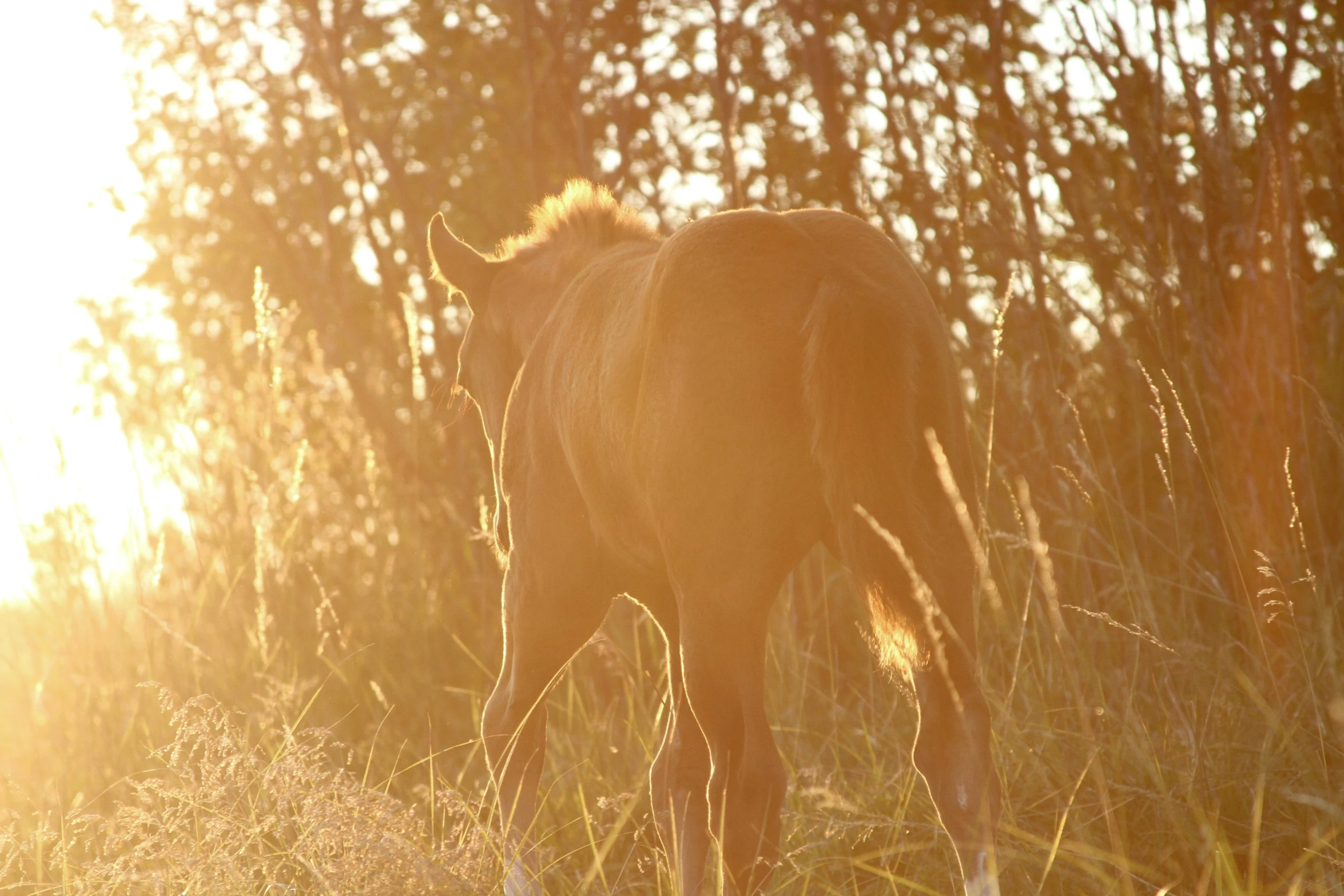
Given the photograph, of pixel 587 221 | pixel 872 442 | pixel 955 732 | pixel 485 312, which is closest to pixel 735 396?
pixel 872 442

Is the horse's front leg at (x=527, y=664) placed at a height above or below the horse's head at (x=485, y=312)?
below

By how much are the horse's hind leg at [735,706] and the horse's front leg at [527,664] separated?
0.80 m

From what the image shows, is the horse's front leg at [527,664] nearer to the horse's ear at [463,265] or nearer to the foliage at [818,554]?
the foliage at [818,554]

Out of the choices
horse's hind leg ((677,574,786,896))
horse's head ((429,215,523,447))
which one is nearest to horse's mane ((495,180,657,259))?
horse's head ((429,215,523,447))

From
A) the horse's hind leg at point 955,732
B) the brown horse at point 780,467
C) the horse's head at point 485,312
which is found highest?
the horse's head at point 485,312

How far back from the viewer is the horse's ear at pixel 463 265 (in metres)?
4.20

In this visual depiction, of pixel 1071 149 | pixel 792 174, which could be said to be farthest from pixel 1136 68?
pixel 792 174

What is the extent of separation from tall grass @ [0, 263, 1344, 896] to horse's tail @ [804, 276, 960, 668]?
0.22 m

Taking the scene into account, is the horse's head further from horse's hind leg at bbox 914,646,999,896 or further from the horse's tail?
horse's hind leg at bbox 914,646,999,896

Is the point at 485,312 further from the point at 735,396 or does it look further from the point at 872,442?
the point at 872,442

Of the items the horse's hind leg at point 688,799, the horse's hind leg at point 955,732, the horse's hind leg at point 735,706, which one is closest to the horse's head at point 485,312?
the horse's hind leg at point 688,799

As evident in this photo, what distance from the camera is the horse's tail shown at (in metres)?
2.45

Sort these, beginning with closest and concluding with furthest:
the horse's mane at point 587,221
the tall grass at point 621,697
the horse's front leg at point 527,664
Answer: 1. the tall grass at point 621,697
2. the horse's front leg at point 527,664
3. the horse's mane at point 587,221

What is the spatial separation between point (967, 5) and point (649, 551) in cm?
291
